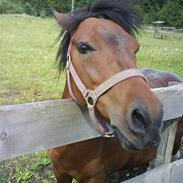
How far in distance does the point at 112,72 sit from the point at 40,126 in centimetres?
42

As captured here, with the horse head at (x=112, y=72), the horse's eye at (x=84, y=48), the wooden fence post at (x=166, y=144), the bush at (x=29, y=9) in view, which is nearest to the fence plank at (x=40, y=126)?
the horse head at (x=112, y=72)

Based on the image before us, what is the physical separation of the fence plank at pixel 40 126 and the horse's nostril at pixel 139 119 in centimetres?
41

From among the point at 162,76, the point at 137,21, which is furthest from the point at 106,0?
the point at 162,76

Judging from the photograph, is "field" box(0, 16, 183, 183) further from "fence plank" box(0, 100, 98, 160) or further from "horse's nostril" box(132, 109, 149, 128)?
"horse's nostril" box(132, 109, 149, 128)

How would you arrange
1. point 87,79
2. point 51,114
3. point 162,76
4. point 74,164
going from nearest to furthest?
point 51,114 < point 87,79 < point 74,164 < point 162,76

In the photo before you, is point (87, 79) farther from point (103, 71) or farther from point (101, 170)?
point (101, 170)

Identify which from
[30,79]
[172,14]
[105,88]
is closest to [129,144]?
[105,88]

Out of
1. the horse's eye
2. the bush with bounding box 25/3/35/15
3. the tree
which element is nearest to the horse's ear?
the horse's eye

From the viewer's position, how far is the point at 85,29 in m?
1.88

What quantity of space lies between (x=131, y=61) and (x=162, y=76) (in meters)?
1.79

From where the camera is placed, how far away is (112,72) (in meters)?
1.69

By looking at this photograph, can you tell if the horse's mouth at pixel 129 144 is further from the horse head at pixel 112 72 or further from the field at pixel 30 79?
the field at pixel 30 79

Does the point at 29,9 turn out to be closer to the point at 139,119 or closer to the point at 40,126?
the point at 40,126

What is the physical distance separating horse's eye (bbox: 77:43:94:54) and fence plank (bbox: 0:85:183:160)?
0.27 m
